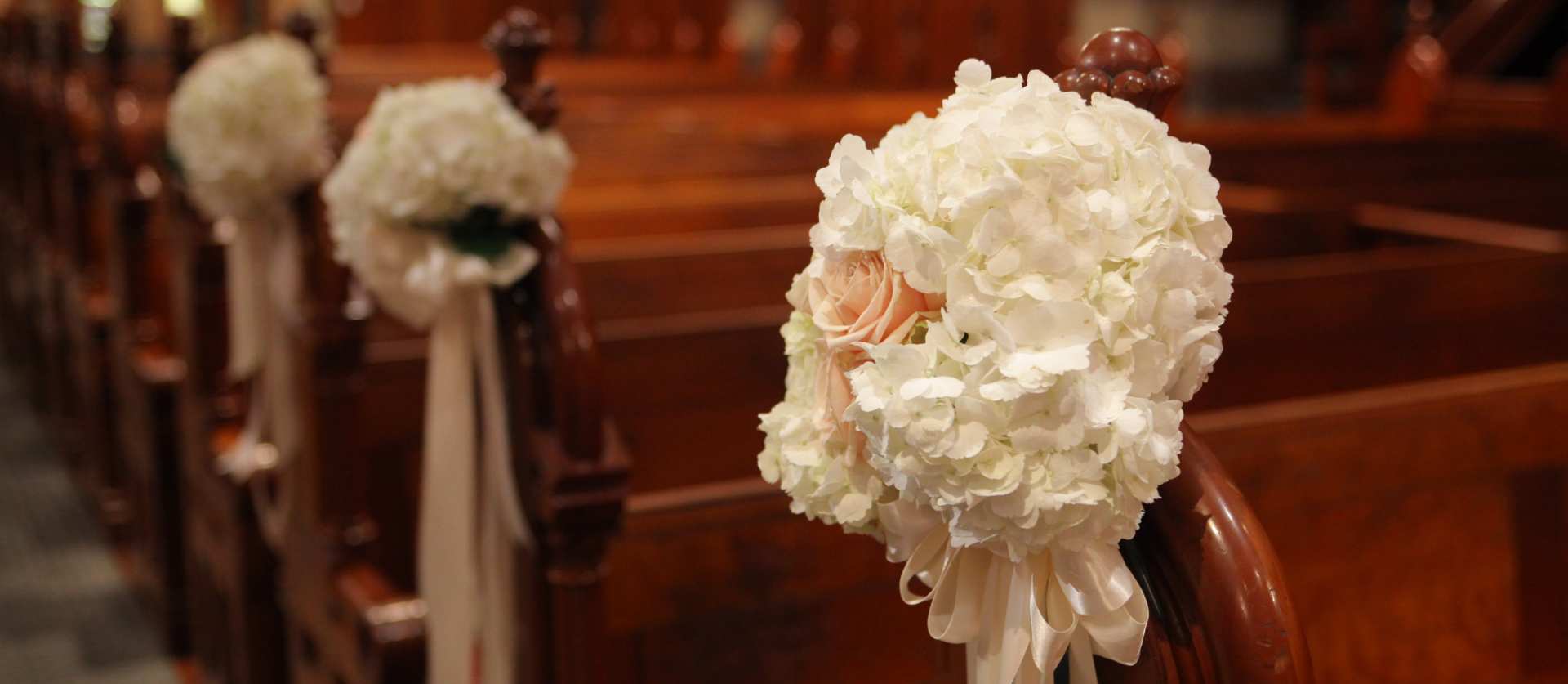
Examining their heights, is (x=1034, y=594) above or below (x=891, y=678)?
above

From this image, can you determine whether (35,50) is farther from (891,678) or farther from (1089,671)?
(1089,671)

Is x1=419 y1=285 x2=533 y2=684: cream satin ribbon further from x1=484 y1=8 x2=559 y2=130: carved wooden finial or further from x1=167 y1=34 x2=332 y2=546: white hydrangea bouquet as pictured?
x1=167 y1=34 x2=332 y2=546: white hydrangea bouquet

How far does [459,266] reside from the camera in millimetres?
1890

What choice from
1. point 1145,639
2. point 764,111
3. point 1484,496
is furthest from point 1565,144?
point 1145,639

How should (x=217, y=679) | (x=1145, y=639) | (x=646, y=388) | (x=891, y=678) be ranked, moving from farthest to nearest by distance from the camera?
(x=217, y=679)
(x=646, y=388)
(x=891, y=678)
(x=1145, y=639)

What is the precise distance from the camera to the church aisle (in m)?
3.86

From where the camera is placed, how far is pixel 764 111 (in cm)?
600

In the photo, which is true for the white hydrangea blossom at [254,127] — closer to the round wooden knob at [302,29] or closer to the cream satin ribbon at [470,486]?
the round wooden knob at [302,29]

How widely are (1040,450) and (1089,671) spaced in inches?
8.4

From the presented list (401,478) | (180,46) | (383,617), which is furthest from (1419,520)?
(180,46)

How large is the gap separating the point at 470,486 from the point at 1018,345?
3.97 ft

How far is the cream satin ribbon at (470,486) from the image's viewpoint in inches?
76.8

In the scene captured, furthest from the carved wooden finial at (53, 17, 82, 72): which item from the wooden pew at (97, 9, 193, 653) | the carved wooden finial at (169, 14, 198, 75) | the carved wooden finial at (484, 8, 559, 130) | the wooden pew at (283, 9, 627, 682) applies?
the carved wooden finial at (484, 8, 559, 130)

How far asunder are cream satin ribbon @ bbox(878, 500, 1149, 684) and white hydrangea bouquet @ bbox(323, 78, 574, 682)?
932 millimetres
